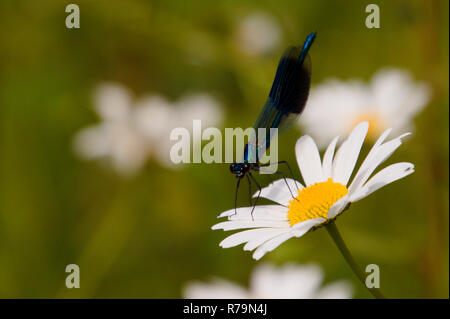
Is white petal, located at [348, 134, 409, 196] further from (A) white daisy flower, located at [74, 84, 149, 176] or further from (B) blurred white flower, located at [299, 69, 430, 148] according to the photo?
(A) white daisy flower, located at [74, 84, 149, 176]

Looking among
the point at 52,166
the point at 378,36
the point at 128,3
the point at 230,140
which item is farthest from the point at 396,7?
the point at 52,166

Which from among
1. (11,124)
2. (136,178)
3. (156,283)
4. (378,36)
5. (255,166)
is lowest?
(156,283)

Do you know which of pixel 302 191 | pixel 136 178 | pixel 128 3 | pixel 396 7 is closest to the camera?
pixel 302 191

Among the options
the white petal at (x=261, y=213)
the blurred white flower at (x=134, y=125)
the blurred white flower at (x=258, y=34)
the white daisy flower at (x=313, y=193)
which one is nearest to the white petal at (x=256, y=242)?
the white daisy flower at (x=313, y=193)

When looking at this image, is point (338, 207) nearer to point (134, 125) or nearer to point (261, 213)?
point (261, 213)

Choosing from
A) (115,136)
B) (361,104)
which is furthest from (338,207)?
(115,136)

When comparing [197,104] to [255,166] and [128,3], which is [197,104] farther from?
[255,166]
